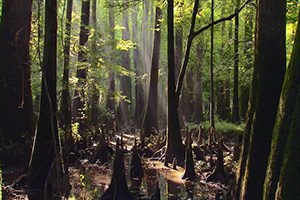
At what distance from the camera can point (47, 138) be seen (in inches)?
364

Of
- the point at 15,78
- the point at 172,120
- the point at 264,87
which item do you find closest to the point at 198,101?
the point at 172,120

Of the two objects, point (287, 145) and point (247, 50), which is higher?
point (247, 50)

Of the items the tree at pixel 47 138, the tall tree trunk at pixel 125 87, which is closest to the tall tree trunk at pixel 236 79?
the tall tree trunk at pixel 125 87

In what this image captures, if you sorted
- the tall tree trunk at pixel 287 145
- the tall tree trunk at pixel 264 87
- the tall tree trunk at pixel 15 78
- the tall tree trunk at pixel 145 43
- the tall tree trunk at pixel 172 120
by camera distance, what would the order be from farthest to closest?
1. the tall tree trunk at pixel 145 43
2. the tall tree trunk at pixel 172 120
3. the tall tree trunk at pixel 15 78
4. the tall tree trunk at pixel 264 87
5. the tall tree trunk at pixel 287 145

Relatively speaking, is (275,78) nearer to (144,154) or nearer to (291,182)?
(291,182)

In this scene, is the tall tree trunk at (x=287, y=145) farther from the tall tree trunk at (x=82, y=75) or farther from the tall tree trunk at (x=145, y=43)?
the tall tree trunk at (x=145, y=43)

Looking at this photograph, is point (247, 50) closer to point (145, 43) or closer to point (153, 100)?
point (153, 100)

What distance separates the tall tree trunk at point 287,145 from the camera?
16.2 ft

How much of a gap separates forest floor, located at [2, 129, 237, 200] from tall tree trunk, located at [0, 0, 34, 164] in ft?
3.60

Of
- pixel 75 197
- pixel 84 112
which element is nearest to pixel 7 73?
pixel 75 197

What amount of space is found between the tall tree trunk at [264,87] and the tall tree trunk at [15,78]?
6574 millimetres

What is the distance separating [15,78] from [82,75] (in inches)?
281

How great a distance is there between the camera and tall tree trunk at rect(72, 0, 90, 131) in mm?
17609

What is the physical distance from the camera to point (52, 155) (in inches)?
368
